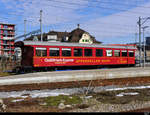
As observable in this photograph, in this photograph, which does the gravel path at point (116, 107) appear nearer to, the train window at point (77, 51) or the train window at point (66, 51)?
the train window at point (66, 51)

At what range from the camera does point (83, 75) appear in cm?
1597

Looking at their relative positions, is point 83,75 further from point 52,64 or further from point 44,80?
point 52,64

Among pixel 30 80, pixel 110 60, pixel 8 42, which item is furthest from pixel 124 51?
pixel 8 42

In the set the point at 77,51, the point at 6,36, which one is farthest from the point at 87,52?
the point at 6,36

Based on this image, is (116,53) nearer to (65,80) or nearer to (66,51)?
(66,51)

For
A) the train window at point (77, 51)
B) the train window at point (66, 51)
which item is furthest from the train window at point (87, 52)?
the train window at point (66, 51)

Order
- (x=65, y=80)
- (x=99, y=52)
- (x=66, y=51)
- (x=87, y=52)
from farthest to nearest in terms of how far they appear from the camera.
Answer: (x=99, y=52) < (x=87, y=52) < (x=66, y=51) < (x=65, y=80)

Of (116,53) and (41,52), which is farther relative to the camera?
(116,53)

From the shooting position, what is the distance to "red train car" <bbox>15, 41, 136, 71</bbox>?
1894cm

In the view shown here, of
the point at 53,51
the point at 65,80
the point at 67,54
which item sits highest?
the point at 53,51

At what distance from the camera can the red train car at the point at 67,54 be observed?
1894 centimetres

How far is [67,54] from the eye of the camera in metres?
20.5

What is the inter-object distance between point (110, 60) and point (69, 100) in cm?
1641

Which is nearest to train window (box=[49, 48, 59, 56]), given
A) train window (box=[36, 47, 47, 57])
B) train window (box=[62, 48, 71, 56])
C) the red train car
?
the red train car
